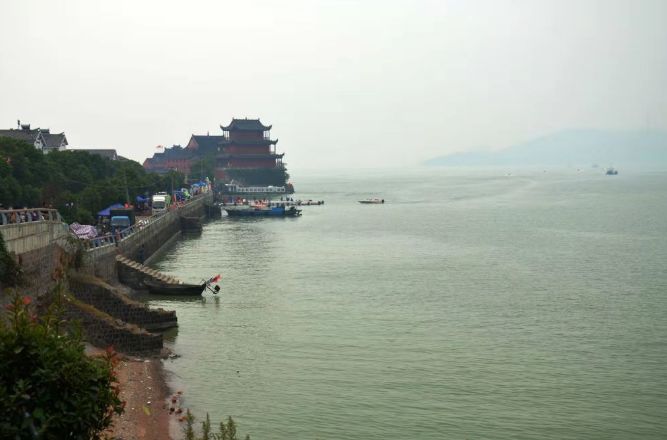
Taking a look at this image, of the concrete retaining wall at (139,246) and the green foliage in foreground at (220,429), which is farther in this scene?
the concrete retaining wall at (139,246)

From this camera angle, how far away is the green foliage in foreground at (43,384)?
1095 centimetres

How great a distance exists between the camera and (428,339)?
35531 millimetres

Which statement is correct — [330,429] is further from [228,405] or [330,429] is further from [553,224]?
[553,224]

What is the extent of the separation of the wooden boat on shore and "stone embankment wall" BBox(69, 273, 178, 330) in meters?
8.65

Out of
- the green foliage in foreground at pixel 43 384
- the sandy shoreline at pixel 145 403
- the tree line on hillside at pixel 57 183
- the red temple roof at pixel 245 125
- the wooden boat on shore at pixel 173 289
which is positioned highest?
the red temple roof at pixel 245 125

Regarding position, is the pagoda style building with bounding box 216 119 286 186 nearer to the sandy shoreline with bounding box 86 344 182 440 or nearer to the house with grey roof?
the house with grey roof

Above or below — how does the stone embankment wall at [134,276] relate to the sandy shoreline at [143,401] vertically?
above

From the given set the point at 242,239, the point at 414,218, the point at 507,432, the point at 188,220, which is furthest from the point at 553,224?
the point at 507,432

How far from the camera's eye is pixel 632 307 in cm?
4294

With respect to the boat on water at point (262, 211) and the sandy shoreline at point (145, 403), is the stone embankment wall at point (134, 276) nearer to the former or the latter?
the sandy shoreline at point (145, 403)

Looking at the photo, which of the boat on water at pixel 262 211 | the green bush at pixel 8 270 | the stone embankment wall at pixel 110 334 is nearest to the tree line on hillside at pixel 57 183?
the stone embankment wall at pixel 110 334

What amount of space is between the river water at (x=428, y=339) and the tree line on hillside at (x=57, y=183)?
8764mm

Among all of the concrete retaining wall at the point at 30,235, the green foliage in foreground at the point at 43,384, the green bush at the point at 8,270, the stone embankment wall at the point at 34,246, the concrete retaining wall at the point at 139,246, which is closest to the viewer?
the green foliage in foreground at the point at 43,384

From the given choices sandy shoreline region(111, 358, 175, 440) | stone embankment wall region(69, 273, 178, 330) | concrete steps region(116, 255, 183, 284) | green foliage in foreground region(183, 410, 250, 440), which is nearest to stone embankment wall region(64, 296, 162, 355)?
sandy shoreline region(111, 358, 175, 440)
